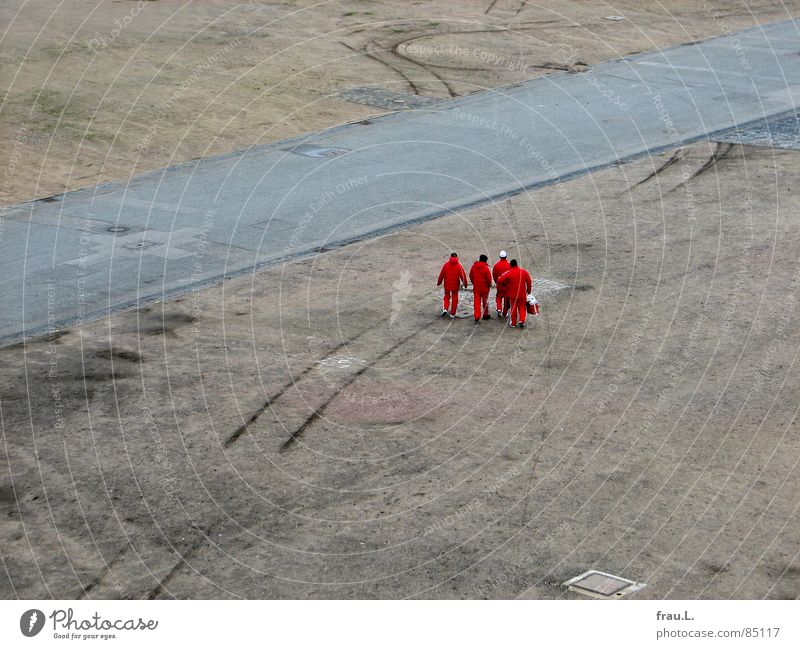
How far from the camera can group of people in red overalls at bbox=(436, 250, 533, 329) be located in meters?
26.8

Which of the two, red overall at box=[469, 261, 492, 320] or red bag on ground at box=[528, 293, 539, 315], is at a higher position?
red overall at box=[469, 261, 492, 320]

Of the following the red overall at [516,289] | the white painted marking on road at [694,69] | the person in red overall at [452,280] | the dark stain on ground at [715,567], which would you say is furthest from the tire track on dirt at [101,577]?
the white painted marking on road at [694,69]

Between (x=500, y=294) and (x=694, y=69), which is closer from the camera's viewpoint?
(x=500, y=294)

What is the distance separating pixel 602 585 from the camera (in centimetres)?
1717

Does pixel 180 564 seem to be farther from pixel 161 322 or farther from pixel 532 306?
pixel 532 306

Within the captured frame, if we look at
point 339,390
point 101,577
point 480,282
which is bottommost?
point 101,577

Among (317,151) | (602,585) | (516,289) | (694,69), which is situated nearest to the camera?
(602,585)

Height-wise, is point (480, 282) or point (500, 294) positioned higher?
point (480, 282)

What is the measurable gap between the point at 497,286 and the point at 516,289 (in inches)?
20.2

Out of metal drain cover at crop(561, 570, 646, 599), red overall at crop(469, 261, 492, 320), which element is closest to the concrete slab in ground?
metal drain cover at crop(561, 570, 646, 599)

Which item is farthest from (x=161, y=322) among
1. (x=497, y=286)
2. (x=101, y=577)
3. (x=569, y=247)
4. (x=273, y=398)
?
(x=569, y=247)

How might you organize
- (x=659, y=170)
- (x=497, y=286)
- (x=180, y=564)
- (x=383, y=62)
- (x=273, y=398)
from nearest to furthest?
(x=180, y=564) → (x=273, y=398) → (x=497, y=286) → (x=659, y=170) → (x=383, y=62)
